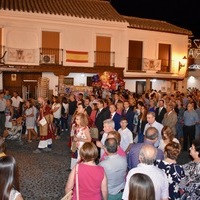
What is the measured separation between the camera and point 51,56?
2161 centimetres

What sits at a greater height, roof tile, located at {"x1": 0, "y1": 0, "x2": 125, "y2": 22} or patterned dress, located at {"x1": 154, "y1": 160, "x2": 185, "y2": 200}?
roof tile, located at {"x1": 0, "y1": 0, "x2": 125, "y2": 22}

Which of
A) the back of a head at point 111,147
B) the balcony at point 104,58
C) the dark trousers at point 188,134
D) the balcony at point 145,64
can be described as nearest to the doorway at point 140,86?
the balcony at point 145,64

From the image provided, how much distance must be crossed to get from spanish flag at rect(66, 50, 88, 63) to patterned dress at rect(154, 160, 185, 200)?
60.2 feet

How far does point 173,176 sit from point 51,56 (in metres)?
18.0

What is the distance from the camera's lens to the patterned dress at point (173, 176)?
445cm

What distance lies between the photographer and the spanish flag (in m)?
22.3

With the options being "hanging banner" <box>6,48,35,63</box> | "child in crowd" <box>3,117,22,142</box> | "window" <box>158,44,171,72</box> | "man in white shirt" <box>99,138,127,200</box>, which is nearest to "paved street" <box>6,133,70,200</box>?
"child in crowd" <box>3,117,22,142</box>

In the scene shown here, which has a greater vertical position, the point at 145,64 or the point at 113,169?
the point at 145,64

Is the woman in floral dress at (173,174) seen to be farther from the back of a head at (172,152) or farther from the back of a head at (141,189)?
the back of a head at (141,189)

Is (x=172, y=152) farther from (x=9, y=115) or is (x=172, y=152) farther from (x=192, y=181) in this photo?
(x=9, y=115)

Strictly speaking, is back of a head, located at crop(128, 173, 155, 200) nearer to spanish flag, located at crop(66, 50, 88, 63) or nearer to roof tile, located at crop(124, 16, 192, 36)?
spanish flag, located at crop(66, 50, 88, 63)

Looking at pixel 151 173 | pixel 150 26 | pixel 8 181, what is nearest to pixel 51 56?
pixel 150 26

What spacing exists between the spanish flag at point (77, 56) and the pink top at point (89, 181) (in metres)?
18.6

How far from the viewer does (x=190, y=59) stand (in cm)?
2897
